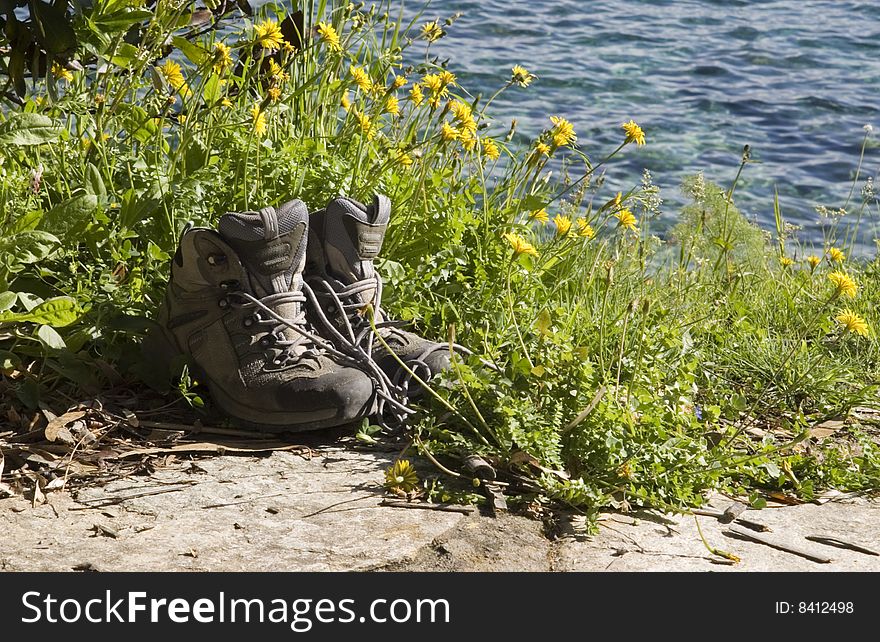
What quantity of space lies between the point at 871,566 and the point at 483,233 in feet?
5.23

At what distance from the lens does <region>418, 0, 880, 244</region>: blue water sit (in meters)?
8.76

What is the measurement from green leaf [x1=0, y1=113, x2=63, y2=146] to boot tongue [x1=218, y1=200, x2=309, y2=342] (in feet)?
1.66

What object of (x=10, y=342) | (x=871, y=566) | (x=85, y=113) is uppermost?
(x=85, y=113)

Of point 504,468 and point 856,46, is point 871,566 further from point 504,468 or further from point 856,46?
point 856,46

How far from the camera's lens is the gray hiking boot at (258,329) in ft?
8.85

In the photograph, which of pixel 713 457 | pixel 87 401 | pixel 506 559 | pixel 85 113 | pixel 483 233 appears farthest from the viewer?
pixel 483 233

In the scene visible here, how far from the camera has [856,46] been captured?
499 inches

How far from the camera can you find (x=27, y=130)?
8.97ft

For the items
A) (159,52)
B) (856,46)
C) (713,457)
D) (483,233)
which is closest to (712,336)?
(483,233)

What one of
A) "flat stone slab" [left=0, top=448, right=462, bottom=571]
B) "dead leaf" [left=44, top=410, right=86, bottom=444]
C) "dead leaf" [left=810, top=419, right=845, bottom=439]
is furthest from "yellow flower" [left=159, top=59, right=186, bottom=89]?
"dead leaf" [left=810, top=419, right=845, bottom=439]

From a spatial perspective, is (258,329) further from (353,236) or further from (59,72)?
(59,72)

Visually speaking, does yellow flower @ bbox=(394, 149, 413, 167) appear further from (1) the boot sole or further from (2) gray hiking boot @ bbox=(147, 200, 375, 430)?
(1) the boot sole

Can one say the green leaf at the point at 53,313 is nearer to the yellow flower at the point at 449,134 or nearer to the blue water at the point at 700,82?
the yellow flower at the point at 449,134

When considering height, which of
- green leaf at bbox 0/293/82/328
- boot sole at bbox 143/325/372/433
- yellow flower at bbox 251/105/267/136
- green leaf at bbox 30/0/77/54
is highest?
green leaf at bbox 30/0/77/54
